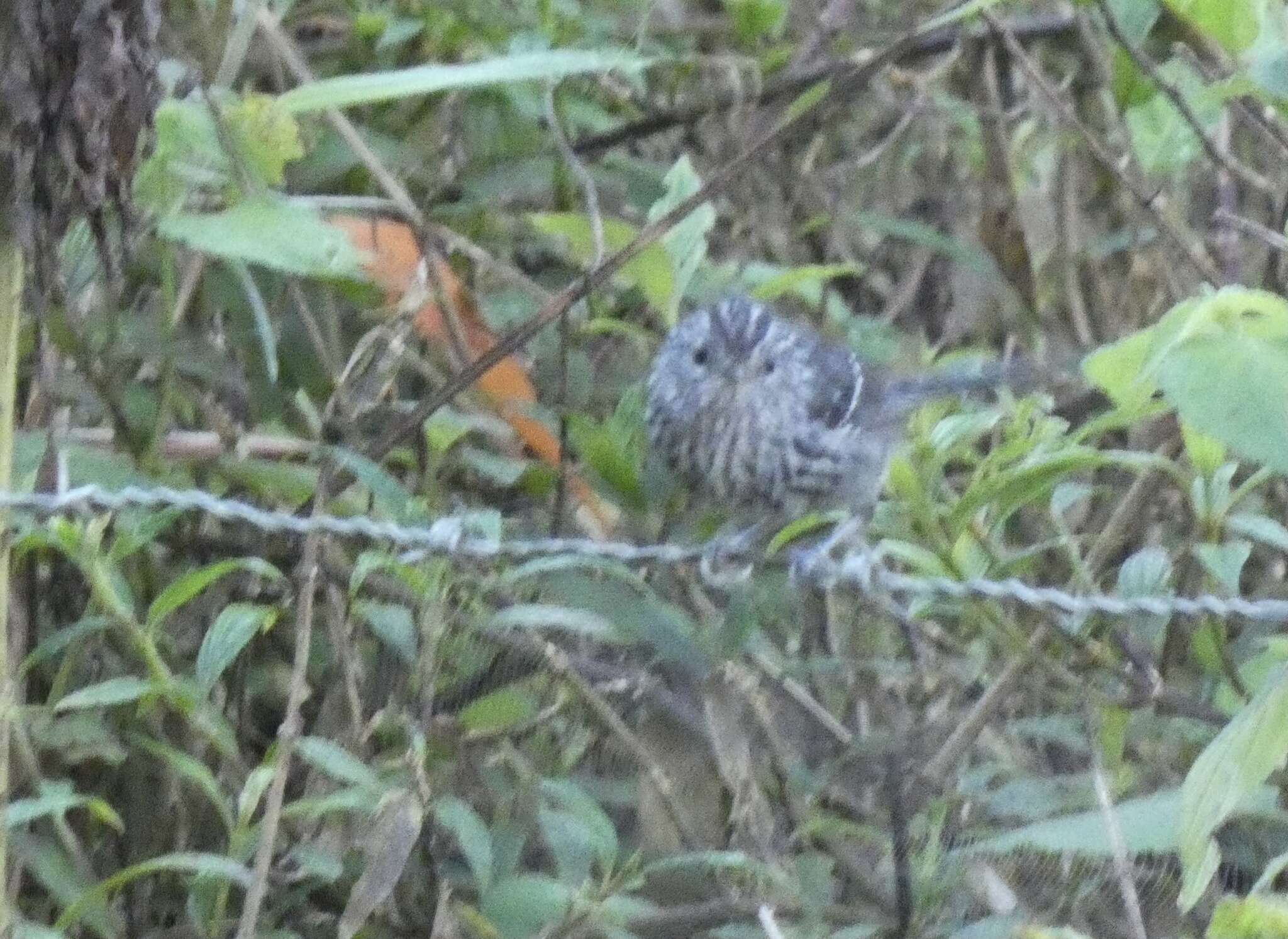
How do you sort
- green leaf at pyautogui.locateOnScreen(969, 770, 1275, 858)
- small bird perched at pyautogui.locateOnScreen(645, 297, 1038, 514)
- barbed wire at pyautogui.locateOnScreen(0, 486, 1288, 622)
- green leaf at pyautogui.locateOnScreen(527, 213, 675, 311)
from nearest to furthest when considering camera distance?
barbed wire at pyautogui.locateOnScreen(0, 486, 1288, 622)
green leaf at pyautogui.locateOnScreen(969, 770, 1275, 858)
green leaf at pyautogui.locateOnScreen(527, 213, 675, 311)
small bird perched at pyautogui.locateOnScreen(645, 297, 1038, 514)

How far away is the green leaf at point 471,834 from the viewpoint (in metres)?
1.78

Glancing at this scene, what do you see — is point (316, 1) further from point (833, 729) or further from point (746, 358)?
point (833, 729)

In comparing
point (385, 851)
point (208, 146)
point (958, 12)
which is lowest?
point (385, 851)

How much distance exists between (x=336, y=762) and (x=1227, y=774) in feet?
2.62

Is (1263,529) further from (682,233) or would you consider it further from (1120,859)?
(682,233)

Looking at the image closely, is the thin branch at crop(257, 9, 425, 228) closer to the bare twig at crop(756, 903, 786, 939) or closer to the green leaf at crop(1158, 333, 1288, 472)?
the bare twig at crop(756, 903, 786, 939)

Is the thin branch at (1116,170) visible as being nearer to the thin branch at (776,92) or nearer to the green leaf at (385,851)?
the thin branch at (776,92)

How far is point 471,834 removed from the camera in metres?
1.79

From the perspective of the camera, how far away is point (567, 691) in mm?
1992

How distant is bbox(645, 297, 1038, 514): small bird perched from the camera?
2752 millimetres

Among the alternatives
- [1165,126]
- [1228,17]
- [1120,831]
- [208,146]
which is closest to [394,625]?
[208,146]

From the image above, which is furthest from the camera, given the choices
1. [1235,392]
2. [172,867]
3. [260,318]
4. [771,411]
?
[771,411]

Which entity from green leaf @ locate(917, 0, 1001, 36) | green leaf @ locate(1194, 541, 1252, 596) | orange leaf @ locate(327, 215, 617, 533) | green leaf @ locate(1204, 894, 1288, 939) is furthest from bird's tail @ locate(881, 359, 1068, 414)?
green leaf @ locate(1204, 894, 1288, 939)

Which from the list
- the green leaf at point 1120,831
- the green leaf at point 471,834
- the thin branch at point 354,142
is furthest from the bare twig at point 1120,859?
the thin branch at point 354,142
